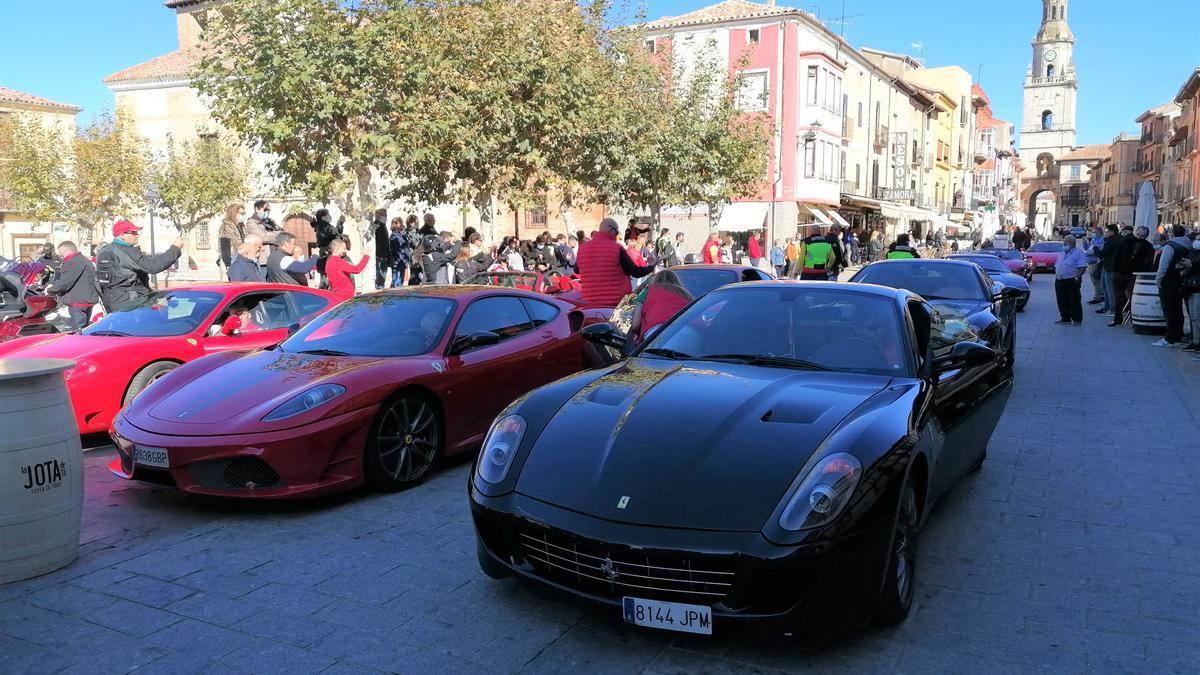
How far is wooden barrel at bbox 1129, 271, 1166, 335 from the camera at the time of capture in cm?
1477

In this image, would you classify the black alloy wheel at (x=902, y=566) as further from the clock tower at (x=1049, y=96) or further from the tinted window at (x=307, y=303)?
the clock tower at (x=1049, y=96)

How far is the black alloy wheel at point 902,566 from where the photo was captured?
3.49 m

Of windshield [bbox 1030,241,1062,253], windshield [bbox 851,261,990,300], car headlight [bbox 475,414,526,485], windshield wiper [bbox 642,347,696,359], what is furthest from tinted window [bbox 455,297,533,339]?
windshield [bbox 1030,241,1062,253]

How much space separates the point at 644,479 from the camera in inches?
132

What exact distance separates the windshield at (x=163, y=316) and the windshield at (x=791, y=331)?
4.85 metres

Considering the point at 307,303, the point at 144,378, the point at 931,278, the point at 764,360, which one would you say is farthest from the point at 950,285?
the point at 144,378

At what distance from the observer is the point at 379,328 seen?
249 inches

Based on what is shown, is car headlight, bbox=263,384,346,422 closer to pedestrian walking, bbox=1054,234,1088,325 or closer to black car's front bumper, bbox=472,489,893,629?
black car's front bumper, bbox=472,489,893,629

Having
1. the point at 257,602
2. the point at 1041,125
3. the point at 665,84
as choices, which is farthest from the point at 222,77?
the point at 1041,125

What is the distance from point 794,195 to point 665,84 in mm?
15184

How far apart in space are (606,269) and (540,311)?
190 centimetres

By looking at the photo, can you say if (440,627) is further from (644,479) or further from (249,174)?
(249,174)

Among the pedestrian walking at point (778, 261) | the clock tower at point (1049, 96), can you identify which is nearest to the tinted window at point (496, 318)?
the pedestrian walking at point (778, 261)

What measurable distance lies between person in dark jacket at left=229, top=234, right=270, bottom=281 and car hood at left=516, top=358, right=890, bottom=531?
7.29 metres
